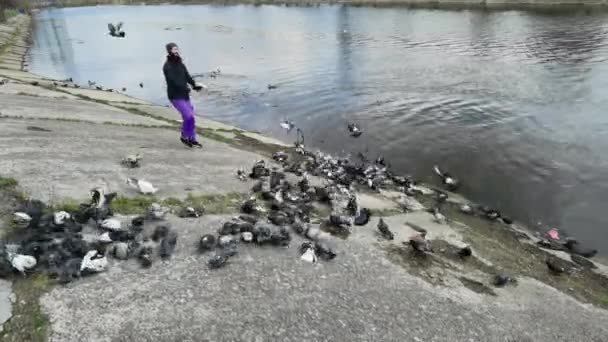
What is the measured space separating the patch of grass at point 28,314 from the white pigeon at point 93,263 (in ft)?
2.03

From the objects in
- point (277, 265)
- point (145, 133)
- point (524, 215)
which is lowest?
point (524, 215)

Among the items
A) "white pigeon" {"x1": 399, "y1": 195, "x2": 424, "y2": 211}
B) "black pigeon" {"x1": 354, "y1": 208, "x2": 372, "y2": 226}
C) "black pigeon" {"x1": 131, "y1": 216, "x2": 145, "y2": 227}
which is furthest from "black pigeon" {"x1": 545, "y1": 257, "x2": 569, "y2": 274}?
"black pigeon" {"x1": 131, "y1": 216, "x2": 145, "y2": 227}

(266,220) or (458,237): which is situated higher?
(266,220)

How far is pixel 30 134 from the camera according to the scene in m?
15.1

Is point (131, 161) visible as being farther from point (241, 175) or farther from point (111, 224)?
point (111, 224)

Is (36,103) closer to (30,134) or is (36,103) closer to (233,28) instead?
(30,134)

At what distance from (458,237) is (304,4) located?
105177mm

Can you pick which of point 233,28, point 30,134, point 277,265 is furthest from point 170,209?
point 233,28

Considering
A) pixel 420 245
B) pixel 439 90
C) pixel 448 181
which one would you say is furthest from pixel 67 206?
pixel 439 90

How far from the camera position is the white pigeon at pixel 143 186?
11758mm

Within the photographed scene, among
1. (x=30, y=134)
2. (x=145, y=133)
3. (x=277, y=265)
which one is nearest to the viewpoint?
(x=277, y=265)

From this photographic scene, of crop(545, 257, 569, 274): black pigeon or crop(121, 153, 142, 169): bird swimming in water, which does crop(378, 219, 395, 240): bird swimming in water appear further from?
crop(121, 153, 142, 169): bird swimming in water

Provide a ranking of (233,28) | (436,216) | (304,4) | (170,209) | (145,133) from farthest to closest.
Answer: (304,4), (233,28), (145,133), (436,216), (170,209)

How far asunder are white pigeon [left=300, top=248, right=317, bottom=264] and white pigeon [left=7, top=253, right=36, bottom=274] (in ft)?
16.9
